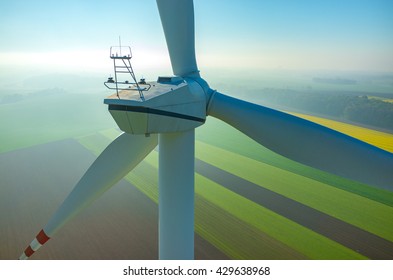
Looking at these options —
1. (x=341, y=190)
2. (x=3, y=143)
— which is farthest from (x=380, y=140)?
(x=3, y=143)

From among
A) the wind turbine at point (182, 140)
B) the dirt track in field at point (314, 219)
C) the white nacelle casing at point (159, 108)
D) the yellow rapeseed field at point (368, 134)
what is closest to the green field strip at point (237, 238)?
the dirt track in field at point (314, 219)

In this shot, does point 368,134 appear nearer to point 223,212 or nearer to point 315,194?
point 315,194

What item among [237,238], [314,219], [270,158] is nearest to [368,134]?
[270,158]

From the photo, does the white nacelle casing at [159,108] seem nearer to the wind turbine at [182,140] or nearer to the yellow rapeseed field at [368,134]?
the wind turbine at [182,140]

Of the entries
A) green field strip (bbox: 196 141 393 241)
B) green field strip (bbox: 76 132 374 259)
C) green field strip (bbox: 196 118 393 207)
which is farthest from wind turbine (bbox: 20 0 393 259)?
green field strip (bbox: 196 118 393 207)

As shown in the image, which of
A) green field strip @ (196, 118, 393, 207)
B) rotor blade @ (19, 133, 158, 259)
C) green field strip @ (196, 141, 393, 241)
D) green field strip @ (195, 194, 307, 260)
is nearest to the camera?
rotor blade @ (19, 133, 158, 259)

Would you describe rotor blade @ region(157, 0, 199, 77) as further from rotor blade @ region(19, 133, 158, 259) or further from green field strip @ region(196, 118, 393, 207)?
green field strip @ region(196, 118, 393, 207)
